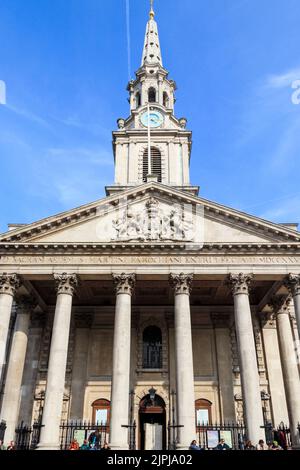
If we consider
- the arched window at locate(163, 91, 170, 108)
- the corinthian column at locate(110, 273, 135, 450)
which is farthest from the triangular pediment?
the arched window at locate(163, 91, 170, 108)

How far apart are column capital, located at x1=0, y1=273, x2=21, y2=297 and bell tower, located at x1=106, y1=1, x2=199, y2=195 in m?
15.1

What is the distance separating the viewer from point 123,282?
23.3m

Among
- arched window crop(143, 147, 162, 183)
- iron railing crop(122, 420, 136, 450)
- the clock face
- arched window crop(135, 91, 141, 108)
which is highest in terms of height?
arched window crop(135, 91, 141, 108)

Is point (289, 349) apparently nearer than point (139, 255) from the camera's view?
No

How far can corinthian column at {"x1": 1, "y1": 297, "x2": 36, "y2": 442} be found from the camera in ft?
73.8

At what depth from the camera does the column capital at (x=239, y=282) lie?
76.2 ft

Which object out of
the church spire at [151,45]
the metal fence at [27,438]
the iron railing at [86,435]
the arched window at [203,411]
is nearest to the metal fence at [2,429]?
the metal fence at [27,438]

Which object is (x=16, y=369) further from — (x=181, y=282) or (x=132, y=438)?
(x=181, y=282)

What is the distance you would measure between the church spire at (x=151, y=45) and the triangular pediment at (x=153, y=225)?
89.9ft

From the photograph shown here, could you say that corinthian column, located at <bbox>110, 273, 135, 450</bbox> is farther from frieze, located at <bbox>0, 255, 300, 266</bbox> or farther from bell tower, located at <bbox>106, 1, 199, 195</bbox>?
bell tower, located at <bbox>106, 1, 199, 195</bbox>

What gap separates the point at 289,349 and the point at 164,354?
7.99 metres

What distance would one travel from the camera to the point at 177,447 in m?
19.3
